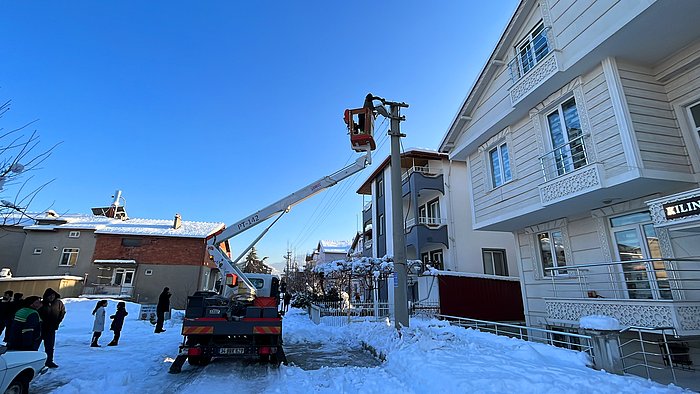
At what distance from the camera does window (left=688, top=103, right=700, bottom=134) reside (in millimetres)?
7989

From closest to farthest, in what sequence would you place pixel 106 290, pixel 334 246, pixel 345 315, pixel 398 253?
pixel 398 253
pixel 345 315
pixel 106 290
pixel 334 246

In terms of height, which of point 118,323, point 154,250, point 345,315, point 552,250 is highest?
point 154,250

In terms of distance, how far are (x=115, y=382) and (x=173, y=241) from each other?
29542 millimetres

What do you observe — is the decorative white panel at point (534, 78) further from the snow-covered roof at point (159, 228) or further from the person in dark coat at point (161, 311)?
the snow-covered roof at point (159, 228)

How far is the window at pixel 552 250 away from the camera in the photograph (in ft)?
36.5

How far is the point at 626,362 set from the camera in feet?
28.0

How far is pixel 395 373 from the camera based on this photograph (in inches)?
286

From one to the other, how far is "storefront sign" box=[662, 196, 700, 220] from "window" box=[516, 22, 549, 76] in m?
6.14

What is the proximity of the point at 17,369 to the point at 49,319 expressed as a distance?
3685 millimetres

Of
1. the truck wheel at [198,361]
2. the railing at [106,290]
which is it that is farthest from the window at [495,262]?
the railing at [106,290]

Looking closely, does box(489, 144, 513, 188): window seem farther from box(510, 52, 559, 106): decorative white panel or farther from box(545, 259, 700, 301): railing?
box(545, 259, 700, 301): railing

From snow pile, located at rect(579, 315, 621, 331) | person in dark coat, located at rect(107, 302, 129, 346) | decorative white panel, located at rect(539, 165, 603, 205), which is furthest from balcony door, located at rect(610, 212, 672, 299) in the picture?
person in dark coat, located at rect(107, 302, 129, 346)

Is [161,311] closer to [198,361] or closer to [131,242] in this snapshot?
[198,361]

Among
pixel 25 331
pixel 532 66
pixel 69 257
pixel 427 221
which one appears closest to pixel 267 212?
pixel 25 331
